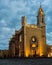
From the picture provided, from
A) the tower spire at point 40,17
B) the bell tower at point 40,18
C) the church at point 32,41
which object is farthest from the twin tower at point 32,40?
the tower spire at point 40,17

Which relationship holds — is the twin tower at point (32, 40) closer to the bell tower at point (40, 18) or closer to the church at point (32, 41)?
the church at point (32, 41)

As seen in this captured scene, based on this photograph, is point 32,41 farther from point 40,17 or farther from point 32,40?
point 40,17

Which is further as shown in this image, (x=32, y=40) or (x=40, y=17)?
(x=40, y=17)

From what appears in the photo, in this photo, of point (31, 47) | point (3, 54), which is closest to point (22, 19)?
point (31, 47)

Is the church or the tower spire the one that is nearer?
the church

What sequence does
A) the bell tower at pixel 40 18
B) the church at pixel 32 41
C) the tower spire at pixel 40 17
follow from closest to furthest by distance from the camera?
the church at pixel 32 41, the bell tower at pixel 40 18, the tower spire at pixel 40 17

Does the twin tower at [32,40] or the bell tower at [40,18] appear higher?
the bell tower at [40,18]

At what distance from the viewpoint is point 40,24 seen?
146 metres

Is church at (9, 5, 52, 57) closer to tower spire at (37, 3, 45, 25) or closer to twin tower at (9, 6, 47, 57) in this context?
twin tower at (9, 6, 47, 57)

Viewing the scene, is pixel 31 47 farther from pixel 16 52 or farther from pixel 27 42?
pixel 16 52

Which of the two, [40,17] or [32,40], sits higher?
[40,17]

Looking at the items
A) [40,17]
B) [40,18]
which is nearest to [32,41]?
[40,18]

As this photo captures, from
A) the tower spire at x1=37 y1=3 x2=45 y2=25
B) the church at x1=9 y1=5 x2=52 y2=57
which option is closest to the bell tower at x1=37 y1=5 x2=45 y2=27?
the tower spire at x1=37 y1=3 x2=45 y2=25

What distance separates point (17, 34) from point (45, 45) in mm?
20602
